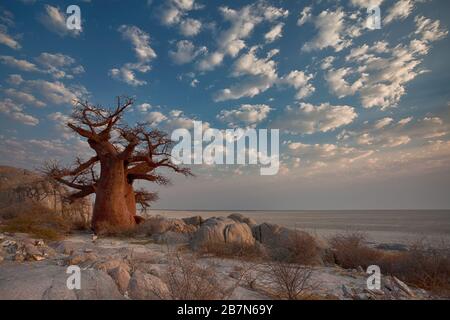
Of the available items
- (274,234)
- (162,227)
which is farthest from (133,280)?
(162,227)

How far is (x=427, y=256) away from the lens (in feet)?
21.6

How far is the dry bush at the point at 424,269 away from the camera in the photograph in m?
5.70

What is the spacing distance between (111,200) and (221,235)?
23.8 feet

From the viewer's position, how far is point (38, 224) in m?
11.2

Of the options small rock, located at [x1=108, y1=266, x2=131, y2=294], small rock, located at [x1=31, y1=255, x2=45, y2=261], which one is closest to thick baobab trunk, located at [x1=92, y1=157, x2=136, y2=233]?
small rock, located at [x1=31, y1=255, x2=45, y2=261]

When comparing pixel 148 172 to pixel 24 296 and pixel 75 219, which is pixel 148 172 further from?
pixel 24 296

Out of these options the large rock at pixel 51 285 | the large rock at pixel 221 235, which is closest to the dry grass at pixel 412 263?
the large rock at pixel 221 235

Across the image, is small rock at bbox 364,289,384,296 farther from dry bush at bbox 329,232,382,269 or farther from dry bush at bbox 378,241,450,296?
dry bush at bbox 329,232,382,269

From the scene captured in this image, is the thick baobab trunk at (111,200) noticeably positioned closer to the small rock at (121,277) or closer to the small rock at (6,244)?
the small rock at (6,244)

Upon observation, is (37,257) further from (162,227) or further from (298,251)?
(162,227)

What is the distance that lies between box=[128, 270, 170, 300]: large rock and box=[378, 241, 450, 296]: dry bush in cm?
517
